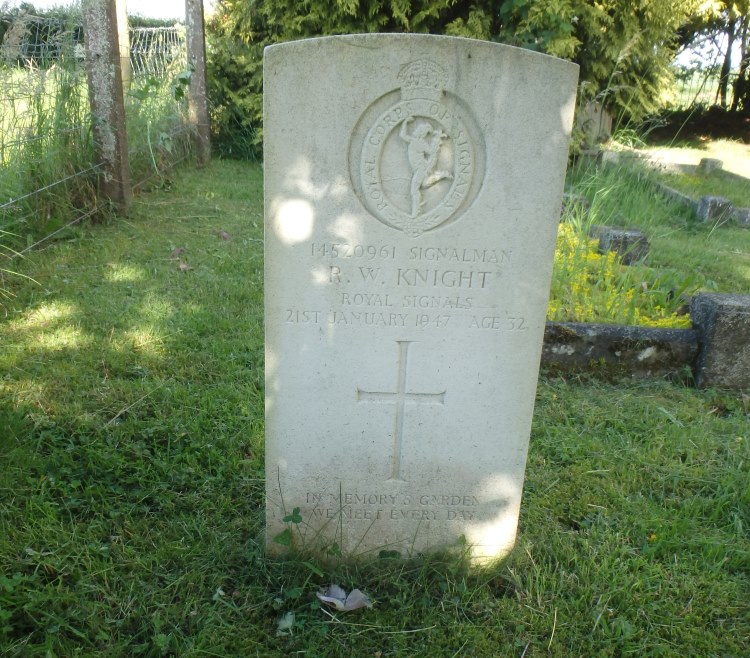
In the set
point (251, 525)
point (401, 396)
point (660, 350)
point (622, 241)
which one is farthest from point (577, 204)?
point (251, 525)

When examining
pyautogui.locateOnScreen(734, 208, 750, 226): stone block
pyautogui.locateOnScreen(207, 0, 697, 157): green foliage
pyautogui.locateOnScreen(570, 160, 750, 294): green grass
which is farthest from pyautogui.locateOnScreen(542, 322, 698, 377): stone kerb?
pyautogui.locateOnScreen(207, 0, 697, 157): green foliage

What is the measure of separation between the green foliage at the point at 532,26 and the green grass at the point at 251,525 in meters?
5.81

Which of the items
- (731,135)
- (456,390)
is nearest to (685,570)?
(456,390)

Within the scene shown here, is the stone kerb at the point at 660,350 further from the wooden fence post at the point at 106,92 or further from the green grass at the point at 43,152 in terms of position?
the wooden fence post at the point at 106,92

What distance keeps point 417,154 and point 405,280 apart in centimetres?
40

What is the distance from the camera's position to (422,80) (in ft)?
6.39

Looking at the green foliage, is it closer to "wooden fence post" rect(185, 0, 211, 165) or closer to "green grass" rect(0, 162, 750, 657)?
"wooden fence post" rect(185, 0, 211, 165)

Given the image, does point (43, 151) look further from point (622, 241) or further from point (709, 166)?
point (709, 166)

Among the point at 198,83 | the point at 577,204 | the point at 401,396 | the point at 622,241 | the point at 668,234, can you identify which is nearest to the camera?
the point at 401,396

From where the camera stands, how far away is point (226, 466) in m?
2.91

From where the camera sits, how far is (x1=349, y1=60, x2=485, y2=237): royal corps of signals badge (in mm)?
1962

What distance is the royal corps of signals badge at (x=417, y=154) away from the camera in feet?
6.44

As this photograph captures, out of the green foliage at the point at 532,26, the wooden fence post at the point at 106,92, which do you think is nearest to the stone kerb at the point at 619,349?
the wooden fence post at the point at 106,92

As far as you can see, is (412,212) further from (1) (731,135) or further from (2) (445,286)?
(1) (731,135)
